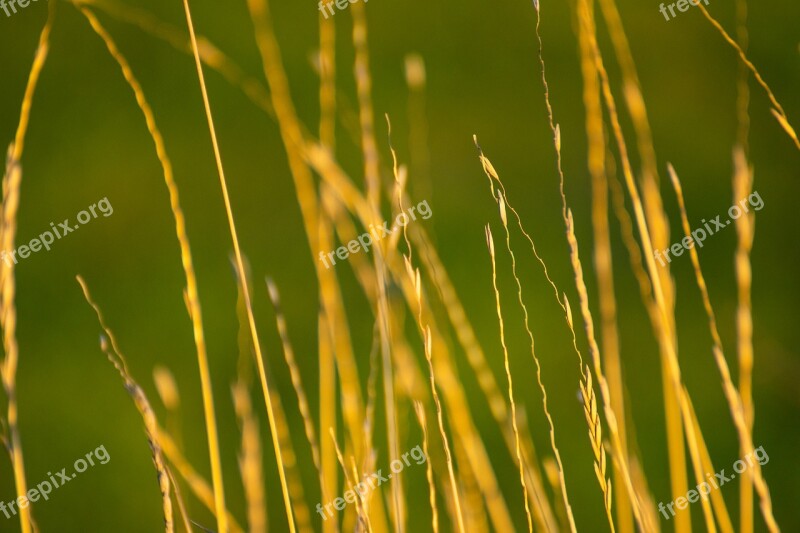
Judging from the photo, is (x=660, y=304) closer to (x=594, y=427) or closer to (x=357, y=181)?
(x=594, y=427)

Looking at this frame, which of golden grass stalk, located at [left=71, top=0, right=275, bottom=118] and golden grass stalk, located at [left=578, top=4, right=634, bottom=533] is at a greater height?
golden grass stalk, located at [left=71, top=0, right=275, bottom=118]

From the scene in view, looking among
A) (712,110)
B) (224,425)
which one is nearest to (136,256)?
(224,425)

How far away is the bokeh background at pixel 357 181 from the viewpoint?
1.79 meters

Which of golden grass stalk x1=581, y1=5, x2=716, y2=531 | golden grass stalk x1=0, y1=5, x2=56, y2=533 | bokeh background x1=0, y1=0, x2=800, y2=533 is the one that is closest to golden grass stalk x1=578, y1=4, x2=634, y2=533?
golden grass stalk x1=581, y1=5, x2=716, y2=531

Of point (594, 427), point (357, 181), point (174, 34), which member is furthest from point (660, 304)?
point (174, 34)

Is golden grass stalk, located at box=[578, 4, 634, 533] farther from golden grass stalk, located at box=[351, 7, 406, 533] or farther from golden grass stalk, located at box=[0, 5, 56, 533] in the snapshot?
golden grass stalk, located at box=[0, 5, 56, 533]

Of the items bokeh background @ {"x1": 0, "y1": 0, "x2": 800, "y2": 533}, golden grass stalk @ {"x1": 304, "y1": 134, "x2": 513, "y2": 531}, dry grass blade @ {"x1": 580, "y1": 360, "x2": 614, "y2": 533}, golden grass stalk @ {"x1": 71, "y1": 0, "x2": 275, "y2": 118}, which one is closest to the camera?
dry grass blade @ {"x1": 580, "y1": 360, "x2": 614, "y2": 533}

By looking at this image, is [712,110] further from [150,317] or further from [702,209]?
[150,317]

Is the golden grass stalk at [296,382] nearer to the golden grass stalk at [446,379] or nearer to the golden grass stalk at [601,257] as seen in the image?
the golden grass stalk at [446,379]

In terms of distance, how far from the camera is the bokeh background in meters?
1.79

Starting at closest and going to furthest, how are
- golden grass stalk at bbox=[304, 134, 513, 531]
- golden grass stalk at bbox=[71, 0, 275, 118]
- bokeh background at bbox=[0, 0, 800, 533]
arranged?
golden grass stalk at bbox=[304, 134, 513, 531]
bokeh background at bbox=[0, 0, 800, 533]
golden grass stalk at bbox=[71, 0, 275, 118]

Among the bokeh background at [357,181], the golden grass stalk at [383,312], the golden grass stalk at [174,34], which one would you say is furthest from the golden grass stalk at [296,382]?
the golden grass stalk at [174,34]

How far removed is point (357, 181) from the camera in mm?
2113

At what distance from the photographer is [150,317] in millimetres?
1969
